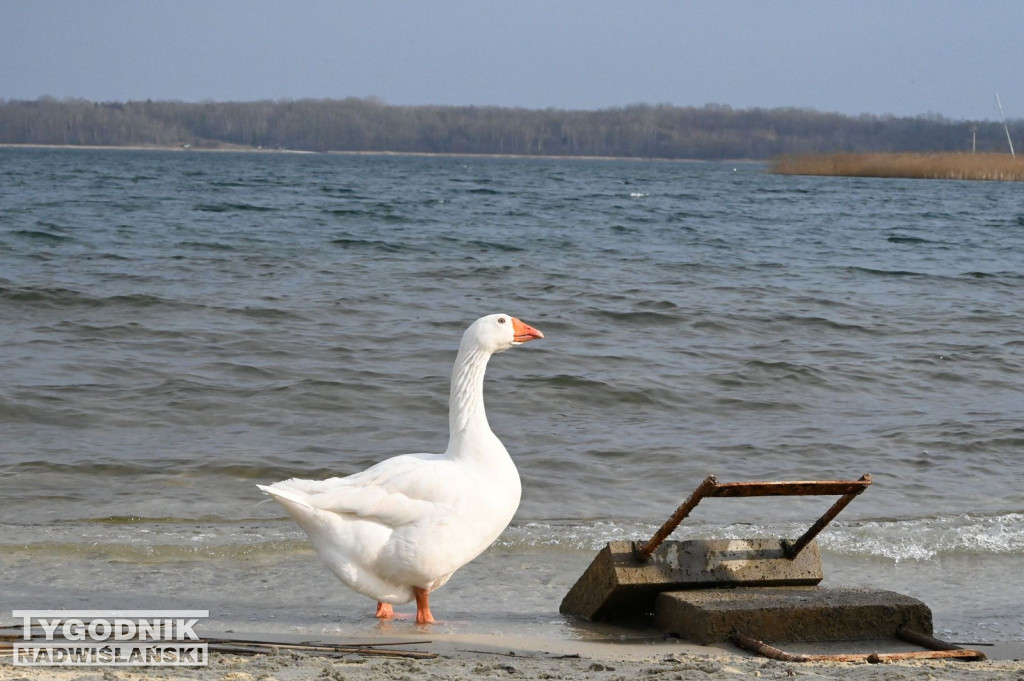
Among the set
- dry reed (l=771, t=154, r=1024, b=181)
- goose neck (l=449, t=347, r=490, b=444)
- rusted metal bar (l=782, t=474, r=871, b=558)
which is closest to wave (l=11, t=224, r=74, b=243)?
goose neck (l=449, t=347, r=490, b=444)

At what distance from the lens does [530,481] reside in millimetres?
7719

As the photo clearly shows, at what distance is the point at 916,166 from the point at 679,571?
60109 mm

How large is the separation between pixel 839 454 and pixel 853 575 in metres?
2.60

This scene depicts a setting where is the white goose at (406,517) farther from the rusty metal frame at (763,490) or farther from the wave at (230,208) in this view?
the wave at (230,208)

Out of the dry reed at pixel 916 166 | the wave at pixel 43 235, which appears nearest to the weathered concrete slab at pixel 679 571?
the wave at pixel 43 235

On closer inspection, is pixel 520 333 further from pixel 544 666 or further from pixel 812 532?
pixel 544 666

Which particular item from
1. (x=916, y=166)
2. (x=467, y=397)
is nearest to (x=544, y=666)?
(x=467, y=397)

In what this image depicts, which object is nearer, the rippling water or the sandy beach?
the sandy beach

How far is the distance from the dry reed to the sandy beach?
5627cm

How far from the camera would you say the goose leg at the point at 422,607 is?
500cm

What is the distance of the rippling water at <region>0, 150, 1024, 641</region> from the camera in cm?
600

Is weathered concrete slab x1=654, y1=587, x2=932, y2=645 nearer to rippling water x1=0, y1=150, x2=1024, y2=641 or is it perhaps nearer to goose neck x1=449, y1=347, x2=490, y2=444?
rippling water x1=0, y1=150, x2=1024, y2=641

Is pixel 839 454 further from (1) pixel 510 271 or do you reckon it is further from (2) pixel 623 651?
(1) pixel 510 271

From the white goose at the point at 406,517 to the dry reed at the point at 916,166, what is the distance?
5611cm
